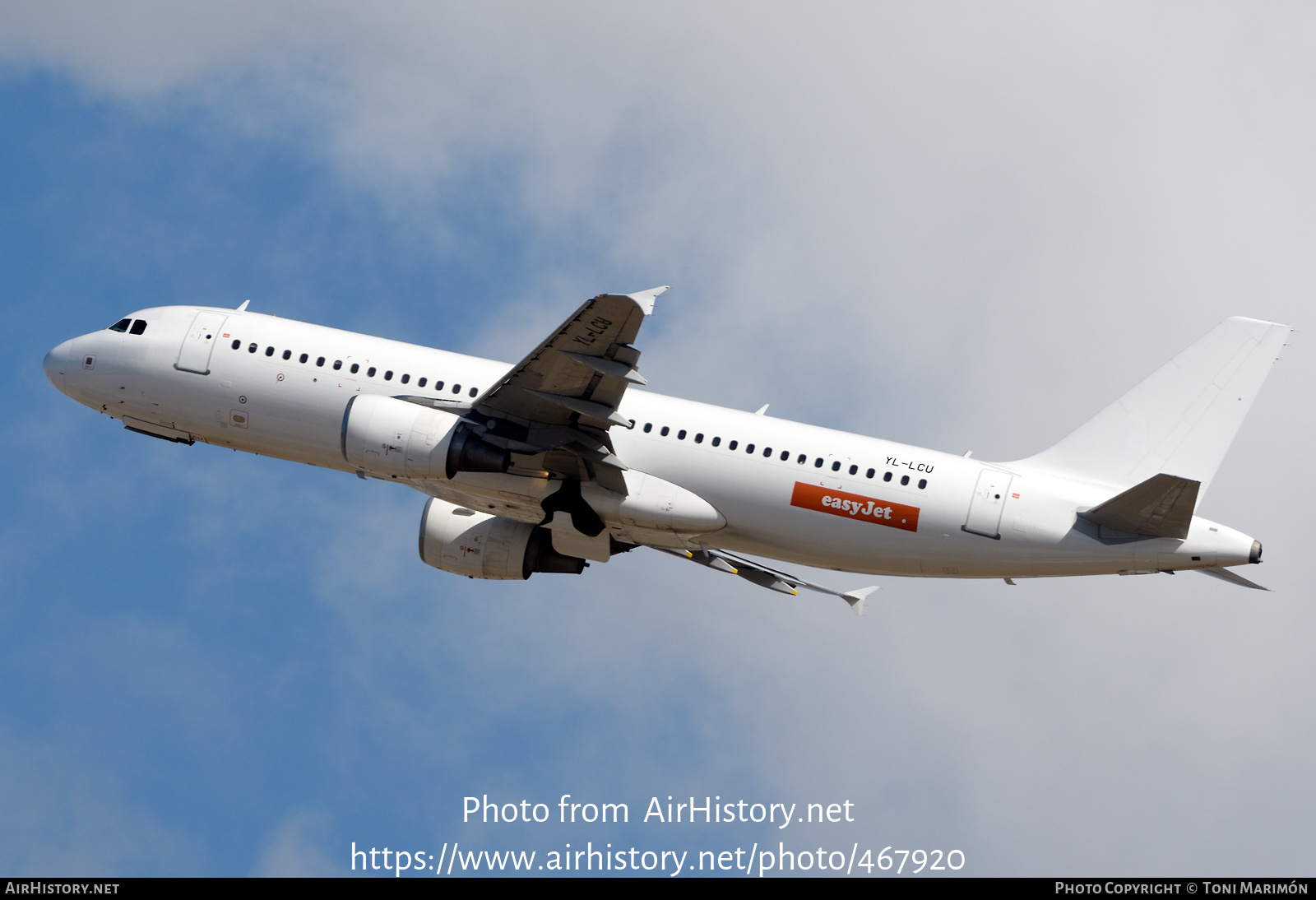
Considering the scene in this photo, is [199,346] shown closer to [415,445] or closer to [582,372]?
[415,445]

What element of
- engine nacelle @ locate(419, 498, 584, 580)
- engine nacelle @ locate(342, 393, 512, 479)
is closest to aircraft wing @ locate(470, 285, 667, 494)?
engine nacelle @ locate(342, 393, 512, 479)

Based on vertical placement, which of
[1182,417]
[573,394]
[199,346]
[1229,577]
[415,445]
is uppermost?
[199,346]

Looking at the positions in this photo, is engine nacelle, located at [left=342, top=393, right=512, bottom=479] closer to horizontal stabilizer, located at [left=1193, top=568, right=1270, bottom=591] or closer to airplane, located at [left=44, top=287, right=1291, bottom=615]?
airplane, located at [left=44, top=287, right=1291, bottom=615]

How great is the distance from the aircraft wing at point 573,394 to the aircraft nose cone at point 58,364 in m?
13.0

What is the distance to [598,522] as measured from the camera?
113 feet

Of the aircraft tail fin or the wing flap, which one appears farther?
the aircraft tail fin

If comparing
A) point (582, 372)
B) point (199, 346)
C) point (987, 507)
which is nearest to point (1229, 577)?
point (987, 507)

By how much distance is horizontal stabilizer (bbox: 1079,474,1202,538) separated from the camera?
3116cm

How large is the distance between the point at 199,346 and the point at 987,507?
21131 millimetres

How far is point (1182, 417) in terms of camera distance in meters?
34.5

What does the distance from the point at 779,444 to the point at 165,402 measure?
16633 mm

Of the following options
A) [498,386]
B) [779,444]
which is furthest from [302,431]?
[779,444]

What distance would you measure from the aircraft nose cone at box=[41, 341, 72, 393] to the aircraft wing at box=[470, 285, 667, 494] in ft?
42.8

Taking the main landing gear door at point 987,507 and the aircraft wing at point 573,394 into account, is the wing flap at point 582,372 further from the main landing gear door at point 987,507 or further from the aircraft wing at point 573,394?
the main landing gear door at point 987,507
